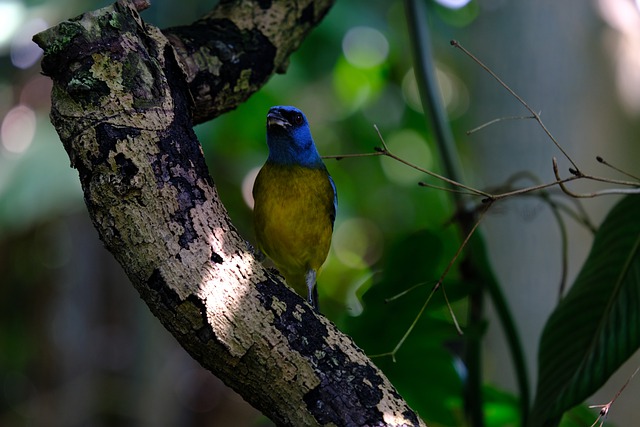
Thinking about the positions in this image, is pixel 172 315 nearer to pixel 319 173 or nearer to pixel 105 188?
pixel 105 188

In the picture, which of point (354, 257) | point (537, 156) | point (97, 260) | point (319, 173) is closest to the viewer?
point (319, 173)

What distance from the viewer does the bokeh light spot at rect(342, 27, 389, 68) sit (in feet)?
20.3

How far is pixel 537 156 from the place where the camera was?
4082 mm

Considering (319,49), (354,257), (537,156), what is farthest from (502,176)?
(354,257)

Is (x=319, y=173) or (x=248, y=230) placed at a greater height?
(x=319, y=173)

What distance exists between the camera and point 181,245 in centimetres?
148

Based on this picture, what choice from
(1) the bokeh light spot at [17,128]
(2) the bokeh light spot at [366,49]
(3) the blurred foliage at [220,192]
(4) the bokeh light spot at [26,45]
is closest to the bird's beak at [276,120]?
(3) the blurred foliage at [220,192]

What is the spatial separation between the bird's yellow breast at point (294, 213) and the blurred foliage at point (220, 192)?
4.03 ft

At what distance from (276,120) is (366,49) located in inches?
162

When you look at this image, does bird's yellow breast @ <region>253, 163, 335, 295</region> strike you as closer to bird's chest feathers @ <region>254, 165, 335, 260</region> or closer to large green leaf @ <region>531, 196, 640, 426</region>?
bird's chest feathers @ <region>254, 165, 335, 260</region>

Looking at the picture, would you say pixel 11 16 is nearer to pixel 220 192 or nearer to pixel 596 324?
pixel 220 192

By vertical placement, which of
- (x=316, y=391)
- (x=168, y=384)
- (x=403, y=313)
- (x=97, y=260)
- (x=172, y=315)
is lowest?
(x=168, y=384)

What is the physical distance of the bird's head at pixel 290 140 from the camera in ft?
9.07

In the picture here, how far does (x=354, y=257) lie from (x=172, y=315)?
637 cm
